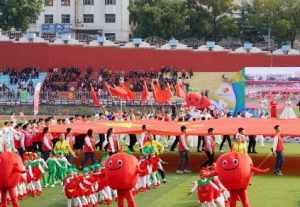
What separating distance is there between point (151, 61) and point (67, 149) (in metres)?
33.2

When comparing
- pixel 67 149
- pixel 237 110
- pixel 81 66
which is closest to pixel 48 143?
pixel 67 149

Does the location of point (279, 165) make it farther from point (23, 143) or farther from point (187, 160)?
point (23, 143)

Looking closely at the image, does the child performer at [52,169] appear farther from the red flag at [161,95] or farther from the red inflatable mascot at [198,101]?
the red flag at [161,95]

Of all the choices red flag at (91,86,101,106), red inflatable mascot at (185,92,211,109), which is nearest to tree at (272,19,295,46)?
red flag at (91,86,101,106)

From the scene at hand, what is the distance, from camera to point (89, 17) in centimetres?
6981

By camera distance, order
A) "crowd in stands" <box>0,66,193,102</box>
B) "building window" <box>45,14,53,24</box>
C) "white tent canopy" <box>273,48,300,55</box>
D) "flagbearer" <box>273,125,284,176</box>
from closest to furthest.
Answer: "flagbearer" <box>273,125,284,176</box> → "crowd in stands" <box>0,66,193,102</box> → "white tent canopy" <box>273,48,300,55</box> → "building window" <box>45,14,53,24</box>

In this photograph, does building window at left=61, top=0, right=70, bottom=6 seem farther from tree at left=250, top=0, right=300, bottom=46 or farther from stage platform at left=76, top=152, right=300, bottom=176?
stage platform at left=76, top=152, right=300, bottom=176

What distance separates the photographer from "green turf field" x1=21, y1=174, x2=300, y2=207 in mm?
18234

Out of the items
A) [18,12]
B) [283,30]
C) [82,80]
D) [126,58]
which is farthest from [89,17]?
[82,80]

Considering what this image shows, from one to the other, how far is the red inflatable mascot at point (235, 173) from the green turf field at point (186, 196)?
3117 millimetres

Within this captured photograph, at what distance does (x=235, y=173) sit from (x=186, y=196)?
4.60m

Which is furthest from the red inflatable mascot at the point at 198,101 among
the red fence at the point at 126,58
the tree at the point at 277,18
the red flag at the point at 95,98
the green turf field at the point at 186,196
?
the tree at the point at 277,18

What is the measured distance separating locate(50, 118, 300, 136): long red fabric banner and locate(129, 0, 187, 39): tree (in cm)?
3609

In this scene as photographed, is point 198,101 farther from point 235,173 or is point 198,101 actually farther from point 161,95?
point 235,173
